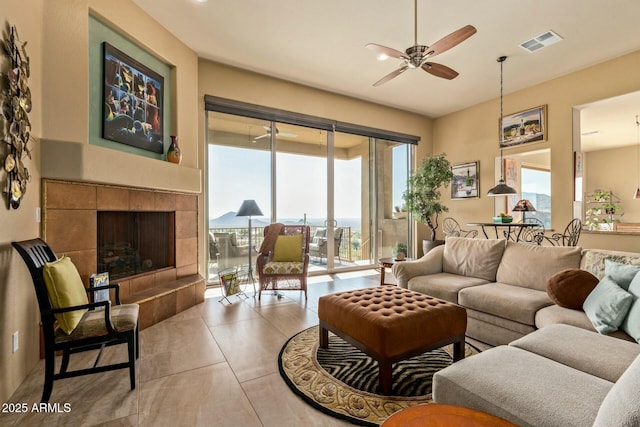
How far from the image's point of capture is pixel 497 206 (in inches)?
241

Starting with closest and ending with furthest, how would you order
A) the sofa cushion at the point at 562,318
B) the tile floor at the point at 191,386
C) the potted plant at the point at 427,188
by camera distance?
the tile floor at the point at 191,386 → the sofa cushion at the point at 562,318 → the potted plant at the point at 427,188

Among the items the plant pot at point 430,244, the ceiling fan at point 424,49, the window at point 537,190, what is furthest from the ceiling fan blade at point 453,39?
the window at point 537,190

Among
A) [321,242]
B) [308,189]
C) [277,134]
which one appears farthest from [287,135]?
[321,242]

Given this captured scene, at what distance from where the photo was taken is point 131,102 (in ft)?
11.2

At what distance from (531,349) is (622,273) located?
3.53ft

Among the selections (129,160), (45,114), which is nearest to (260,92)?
(129,160)

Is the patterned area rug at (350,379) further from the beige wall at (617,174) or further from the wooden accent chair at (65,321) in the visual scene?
the beige wall at (617,174)

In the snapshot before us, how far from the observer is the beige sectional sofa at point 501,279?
246 centimetres

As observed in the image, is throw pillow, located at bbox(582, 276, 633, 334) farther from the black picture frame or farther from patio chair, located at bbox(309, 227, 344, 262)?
the black picture frame

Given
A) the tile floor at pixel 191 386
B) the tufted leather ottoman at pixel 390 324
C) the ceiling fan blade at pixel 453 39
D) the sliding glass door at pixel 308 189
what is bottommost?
the tile floor at pixel 191 386

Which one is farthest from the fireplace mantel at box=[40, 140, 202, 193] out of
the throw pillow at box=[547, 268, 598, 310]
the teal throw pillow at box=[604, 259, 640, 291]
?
the teal throw pillow at box=[604, 259, 640, 291]

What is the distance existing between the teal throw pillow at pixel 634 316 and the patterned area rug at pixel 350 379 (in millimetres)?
1033

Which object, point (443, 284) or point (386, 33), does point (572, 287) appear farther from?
point (386, 33)

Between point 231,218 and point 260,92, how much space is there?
6.78 feet
